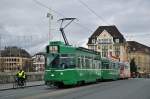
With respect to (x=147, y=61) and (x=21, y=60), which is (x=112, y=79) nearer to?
(x=21, y=60)

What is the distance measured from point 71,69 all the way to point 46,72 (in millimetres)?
1904

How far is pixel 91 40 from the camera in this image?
142 m

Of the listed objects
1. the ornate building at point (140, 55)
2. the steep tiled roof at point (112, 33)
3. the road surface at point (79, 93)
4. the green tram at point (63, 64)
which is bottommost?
the road surface at point (79, 93)

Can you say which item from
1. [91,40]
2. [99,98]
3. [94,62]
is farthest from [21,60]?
[99,98]

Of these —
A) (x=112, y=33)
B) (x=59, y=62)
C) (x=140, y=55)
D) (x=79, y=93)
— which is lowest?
(x=79, y=93)

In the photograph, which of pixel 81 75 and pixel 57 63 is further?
pixel 81 75

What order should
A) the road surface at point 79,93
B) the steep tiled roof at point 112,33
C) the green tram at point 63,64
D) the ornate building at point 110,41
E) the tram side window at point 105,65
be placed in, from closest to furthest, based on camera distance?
the road surface at point 79,93
the green tram at point 63,64
the tram side window at point 105,65
the ornate building at point 110,41
the steep tiled roof at point 112,33

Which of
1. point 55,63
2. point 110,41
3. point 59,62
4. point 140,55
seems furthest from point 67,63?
point 140,55

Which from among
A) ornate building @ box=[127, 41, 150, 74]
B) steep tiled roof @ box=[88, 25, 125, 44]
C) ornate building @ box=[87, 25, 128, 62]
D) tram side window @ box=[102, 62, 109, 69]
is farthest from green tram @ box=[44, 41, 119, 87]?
ornate building @ box=[127, 41, 150, 74]

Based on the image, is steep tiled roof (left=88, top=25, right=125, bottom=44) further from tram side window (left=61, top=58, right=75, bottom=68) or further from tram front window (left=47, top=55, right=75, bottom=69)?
tram front window (left=47, top=55, right=75, bottom=69)

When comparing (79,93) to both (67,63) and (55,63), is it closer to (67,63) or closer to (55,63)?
(55,63)

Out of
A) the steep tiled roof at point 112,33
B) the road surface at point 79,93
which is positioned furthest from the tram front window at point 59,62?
the steep tiled roof at point 112,33

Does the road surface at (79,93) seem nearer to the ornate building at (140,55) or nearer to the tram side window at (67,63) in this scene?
the tram side window at (67,63)

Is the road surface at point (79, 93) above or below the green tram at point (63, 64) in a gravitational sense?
below
